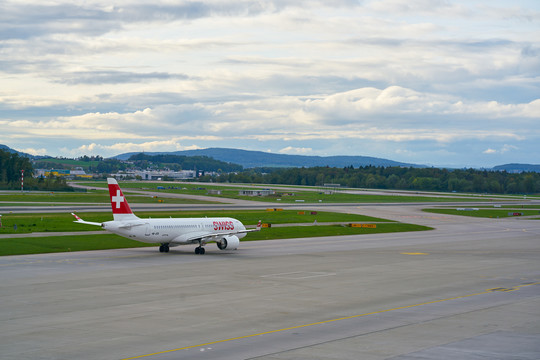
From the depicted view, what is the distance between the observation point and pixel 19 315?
28.7m

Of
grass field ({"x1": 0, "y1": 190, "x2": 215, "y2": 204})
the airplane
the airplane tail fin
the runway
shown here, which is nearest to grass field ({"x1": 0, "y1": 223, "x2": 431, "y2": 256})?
the runway

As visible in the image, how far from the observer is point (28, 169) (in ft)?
654

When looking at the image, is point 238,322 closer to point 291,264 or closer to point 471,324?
point 471,324

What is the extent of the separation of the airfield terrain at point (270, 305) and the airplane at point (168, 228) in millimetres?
1480

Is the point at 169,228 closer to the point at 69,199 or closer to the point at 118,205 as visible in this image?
the point at 118,205

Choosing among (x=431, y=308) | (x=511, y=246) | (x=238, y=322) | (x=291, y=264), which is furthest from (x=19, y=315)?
(x=511, y=246)

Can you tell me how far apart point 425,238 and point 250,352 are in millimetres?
56490

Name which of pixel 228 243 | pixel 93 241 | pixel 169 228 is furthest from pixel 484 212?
pixel 93 241

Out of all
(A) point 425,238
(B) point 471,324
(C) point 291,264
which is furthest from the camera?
(A) point 425,238

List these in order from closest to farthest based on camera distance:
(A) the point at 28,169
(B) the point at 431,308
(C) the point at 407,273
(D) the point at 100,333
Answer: (D) the point at 100,333 → (B) the point at 431,308 → (C) the point at 407,273 → (A) the point at 28,169

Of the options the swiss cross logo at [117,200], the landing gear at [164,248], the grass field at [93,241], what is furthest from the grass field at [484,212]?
the swiss cross logo at [117,200]

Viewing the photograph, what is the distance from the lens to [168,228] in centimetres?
5425

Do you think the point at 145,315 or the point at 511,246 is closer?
the point at 145,315

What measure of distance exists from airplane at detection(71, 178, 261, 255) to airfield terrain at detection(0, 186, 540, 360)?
148cm
